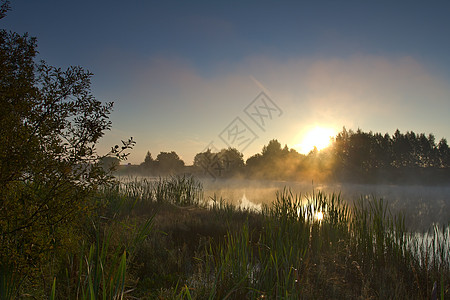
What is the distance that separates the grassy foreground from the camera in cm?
247

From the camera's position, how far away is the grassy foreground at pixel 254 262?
2467mm

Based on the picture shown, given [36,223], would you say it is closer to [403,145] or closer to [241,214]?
[241,214]

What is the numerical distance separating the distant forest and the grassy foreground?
104 feet

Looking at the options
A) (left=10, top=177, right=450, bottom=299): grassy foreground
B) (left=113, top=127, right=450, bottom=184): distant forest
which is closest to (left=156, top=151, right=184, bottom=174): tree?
(left=113, top=127, right=450, bottom=184): distant forest

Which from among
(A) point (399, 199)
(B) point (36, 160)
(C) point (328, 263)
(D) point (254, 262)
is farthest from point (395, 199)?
(B) point (36, 160)

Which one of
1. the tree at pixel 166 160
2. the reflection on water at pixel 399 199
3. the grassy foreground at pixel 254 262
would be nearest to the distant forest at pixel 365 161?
the tree at pixel 166 160

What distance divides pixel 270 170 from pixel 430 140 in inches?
1060

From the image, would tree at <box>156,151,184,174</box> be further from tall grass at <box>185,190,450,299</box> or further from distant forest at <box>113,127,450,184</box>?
tall grass at <box>185,190,450,299</box>

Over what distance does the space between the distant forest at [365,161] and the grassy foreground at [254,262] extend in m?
31.7

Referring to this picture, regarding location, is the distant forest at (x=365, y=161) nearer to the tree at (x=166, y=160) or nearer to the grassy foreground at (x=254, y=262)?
the tree at (x=166, y=160)

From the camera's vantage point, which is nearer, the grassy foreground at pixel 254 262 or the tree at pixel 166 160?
the grassy foreground at pixel 254 262

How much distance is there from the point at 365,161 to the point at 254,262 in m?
41.4

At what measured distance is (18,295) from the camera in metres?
2.23

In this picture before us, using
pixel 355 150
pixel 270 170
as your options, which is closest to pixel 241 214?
pixel 355 150
